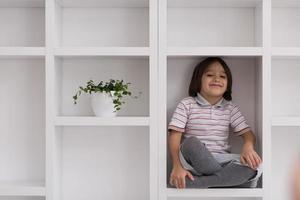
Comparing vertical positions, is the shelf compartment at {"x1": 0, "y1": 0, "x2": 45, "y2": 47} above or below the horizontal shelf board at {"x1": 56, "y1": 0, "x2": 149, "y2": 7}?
below

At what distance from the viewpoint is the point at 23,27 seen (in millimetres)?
2025

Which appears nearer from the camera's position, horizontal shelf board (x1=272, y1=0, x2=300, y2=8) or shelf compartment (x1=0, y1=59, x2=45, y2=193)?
horizontal shelf board (x1=272, y1=0, x2=300, y2=8)

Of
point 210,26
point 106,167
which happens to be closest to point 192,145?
point 106,167

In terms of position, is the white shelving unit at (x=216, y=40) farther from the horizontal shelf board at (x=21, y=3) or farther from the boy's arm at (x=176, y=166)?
the horizontal shelf board at (x=21, y=3)

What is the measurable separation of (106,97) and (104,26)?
1.16 feet

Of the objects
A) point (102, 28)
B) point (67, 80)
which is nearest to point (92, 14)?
point (102, 28)

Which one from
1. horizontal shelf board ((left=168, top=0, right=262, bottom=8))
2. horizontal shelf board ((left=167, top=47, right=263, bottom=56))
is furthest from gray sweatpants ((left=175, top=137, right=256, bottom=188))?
horizontal shelf board ((left=168, top=0, right=262, bottom=8))

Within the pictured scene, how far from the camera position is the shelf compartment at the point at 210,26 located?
201 centimetres

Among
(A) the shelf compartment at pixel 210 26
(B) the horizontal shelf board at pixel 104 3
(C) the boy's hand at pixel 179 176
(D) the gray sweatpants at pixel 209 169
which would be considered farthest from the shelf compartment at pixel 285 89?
(B) the horizontal shelf board at pixel 104 3

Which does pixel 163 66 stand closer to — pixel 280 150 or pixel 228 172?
pixel 228 172

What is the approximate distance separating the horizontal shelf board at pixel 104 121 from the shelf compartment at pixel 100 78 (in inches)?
7.4

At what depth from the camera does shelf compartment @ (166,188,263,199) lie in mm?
1804

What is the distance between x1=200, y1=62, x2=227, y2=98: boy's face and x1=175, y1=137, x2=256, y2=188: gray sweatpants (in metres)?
0.23

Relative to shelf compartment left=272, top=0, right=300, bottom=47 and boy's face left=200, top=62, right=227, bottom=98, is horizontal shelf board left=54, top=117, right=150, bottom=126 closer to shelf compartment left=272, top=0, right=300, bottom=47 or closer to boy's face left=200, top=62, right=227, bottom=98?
boy's face left=200, top=62, right=227, bottom=98
